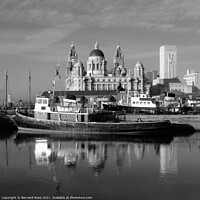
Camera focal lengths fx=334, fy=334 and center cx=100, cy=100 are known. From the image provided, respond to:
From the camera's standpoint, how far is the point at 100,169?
2947 cm

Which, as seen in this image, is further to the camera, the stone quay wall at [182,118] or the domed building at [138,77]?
the domed building at [138,77]

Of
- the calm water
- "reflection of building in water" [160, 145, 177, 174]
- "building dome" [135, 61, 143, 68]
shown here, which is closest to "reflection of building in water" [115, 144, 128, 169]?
the calm water

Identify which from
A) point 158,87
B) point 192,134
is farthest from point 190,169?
point 158,87

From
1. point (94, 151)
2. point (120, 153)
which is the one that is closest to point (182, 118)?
point (120, 153)

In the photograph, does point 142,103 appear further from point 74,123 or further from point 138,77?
point 138,77

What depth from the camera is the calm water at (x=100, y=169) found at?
2259 centimetres

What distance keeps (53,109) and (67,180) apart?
100 ft

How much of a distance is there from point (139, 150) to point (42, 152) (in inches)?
442

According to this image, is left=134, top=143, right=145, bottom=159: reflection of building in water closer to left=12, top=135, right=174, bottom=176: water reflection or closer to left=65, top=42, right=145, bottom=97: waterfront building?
left=12, top=135, right=174, bottom=176: water reflection

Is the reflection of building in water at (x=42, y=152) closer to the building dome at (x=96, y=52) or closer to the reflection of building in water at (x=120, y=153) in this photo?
the reflection of building in water at (x=120, y=153)

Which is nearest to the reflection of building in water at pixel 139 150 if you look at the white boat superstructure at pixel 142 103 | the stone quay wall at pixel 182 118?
the stone quay wall at pixel 182 118

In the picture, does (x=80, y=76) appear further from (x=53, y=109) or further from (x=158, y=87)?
(x=53, y=109)

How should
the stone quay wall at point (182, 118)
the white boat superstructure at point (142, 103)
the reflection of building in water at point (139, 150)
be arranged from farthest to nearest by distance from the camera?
the white boat superstructure at point (142, 103) → the stone quay wall at point (182, 118) → the reflection of building in water at point (139, 150)

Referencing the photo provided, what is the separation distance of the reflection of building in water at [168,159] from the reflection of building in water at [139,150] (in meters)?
2.12
